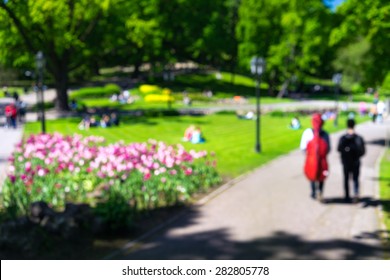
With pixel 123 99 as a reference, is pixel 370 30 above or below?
above

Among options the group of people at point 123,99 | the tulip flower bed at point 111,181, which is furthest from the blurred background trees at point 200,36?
the group of people at point 123,99

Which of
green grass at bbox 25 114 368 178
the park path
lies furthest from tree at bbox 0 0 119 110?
the park path

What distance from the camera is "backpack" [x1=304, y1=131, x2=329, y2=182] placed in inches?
361

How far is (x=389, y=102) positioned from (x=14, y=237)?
29044 millimetres

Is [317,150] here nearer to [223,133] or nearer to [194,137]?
[194,137]

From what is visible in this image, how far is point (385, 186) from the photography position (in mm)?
11164

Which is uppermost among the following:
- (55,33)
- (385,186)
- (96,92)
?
(55,33)

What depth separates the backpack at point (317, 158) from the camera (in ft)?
30.1

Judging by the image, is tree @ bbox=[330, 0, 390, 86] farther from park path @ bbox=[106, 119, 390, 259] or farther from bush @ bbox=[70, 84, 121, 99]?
bush @ bbox=[70, 84, 121, 99]

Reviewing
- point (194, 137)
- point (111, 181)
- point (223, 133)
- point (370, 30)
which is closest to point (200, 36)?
point (223, 133)

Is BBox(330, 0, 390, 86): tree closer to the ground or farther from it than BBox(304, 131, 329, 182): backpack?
farther from it

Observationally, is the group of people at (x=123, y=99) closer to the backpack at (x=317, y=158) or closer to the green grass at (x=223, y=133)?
the green grass at (x=223, y=133)

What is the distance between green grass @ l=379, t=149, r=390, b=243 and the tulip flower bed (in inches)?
154

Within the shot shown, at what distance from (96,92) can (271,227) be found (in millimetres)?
38786
